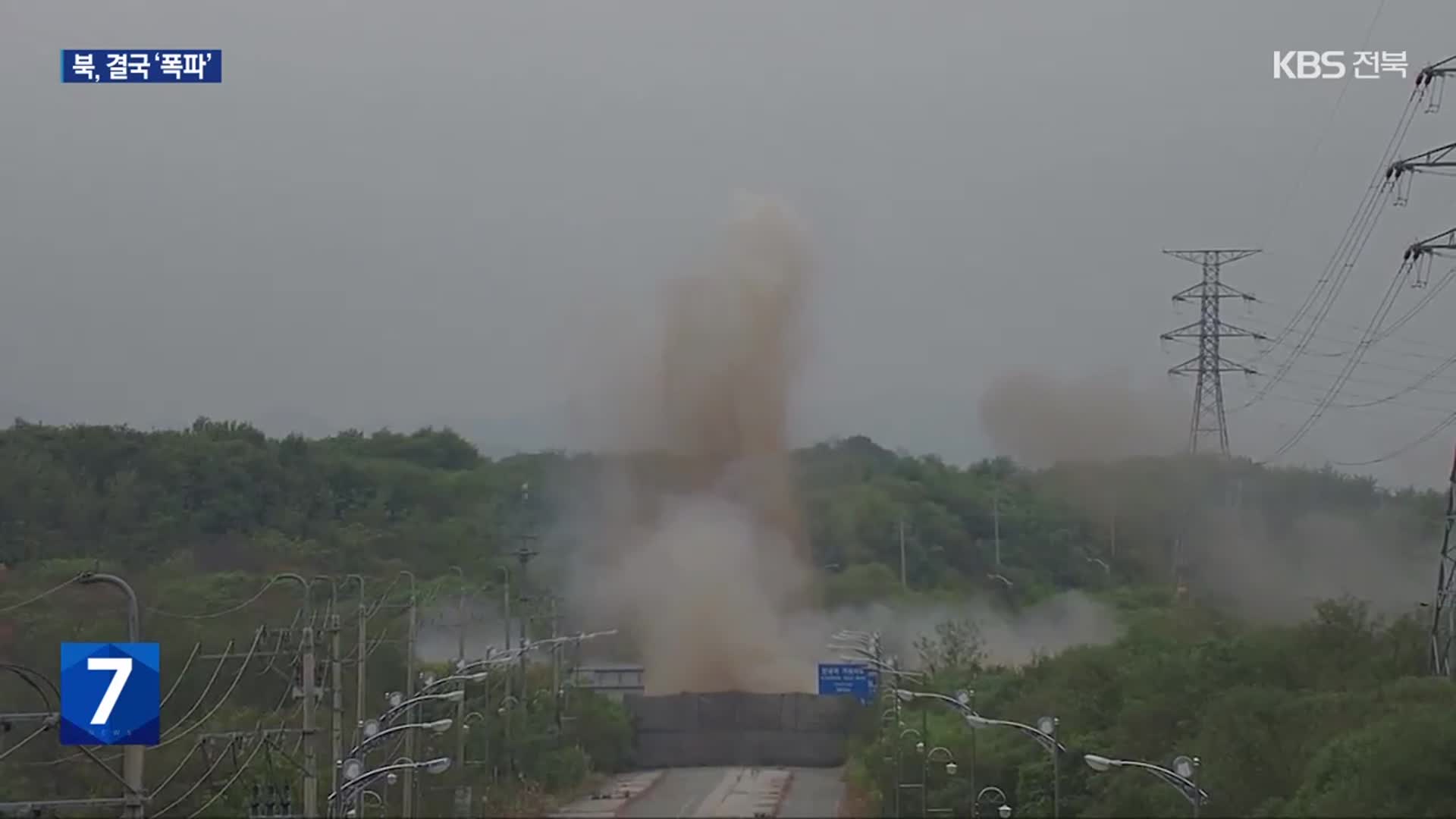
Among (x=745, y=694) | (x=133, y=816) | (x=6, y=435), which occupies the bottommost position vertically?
(x=745, y=694)

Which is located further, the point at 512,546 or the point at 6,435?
the point at 512,546

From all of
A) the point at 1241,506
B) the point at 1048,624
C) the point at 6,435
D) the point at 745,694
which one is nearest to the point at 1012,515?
the point at 1048,624

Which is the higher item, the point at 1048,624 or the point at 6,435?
the point at 6,435

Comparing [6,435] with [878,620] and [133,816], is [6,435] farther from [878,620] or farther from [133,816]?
[133,816]

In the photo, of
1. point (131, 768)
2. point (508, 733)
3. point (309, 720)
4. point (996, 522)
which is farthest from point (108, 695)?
point (996, 522)

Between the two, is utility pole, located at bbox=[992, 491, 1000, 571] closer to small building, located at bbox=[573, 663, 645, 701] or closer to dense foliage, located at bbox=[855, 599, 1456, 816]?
dense foliage, located at bbox=[855, 599, 1456, 816]

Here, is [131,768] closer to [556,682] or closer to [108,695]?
[108,695]
